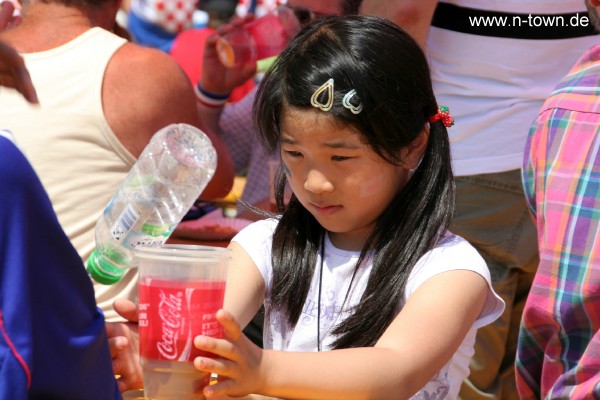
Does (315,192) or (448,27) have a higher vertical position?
(315,192)

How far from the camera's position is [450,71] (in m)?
2.98

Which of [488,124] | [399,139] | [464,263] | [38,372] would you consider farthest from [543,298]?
[38,372]

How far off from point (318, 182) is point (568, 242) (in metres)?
0.58

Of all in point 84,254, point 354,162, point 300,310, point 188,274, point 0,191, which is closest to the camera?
point 0,191

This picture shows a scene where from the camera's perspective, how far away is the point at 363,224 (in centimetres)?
205

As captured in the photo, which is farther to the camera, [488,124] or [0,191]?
[488,124]

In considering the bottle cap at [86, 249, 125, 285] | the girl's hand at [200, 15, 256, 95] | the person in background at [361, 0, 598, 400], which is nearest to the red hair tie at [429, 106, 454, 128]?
the bottle cap at [86, 249, 125, 285]

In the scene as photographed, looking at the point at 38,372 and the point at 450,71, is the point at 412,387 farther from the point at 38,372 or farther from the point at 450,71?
the point at 450,71

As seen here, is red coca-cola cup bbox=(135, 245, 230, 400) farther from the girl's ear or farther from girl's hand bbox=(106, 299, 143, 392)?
the girl's ear

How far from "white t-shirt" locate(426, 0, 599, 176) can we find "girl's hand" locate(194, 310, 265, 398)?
158 cm

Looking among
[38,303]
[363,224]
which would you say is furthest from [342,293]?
[38,303]

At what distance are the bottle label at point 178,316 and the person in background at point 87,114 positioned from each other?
54.9 inches

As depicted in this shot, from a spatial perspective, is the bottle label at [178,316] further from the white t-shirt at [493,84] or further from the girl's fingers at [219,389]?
the white t-shirt at [493,84]

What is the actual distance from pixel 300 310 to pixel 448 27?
4.10 ft
